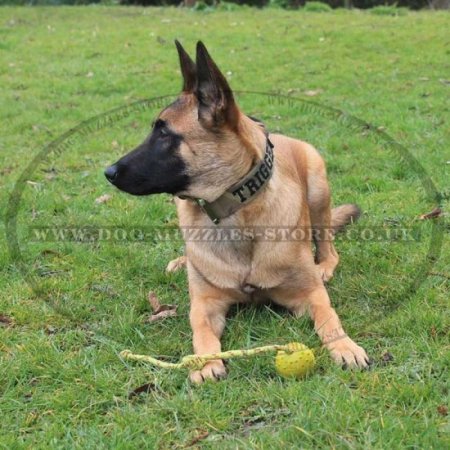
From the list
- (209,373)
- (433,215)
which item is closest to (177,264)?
(209,373)

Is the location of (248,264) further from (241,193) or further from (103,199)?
(103,199)

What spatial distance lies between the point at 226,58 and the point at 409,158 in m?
5.46

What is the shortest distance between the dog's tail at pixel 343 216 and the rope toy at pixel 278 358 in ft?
5.64

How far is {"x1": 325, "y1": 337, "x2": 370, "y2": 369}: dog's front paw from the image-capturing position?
274 cm

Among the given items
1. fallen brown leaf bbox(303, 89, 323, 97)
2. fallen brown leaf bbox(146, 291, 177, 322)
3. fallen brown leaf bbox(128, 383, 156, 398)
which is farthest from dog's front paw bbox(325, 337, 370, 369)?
fallen brown leaf bbox(303, 89, 323, 97)

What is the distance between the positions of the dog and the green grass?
5.0 inches

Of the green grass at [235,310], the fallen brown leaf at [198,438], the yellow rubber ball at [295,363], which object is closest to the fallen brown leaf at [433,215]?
the green grass at [235,310]

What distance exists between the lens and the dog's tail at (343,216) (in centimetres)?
438

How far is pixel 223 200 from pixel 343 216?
1579 mm

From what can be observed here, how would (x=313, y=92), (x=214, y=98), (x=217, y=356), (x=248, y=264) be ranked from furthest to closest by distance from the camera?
(x=313, y=92) < (x=248, y=264) < (x=214, y=98) < (x=217, y=356)

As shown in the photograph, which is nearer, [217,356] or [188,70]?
[217,356]

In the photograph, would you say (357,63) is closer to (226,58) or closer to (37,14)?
(226,58)

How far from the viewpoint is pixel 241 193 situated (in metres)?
3.07

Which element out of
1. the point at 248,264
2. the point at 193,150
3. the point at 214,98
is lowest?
the point at 248,264
